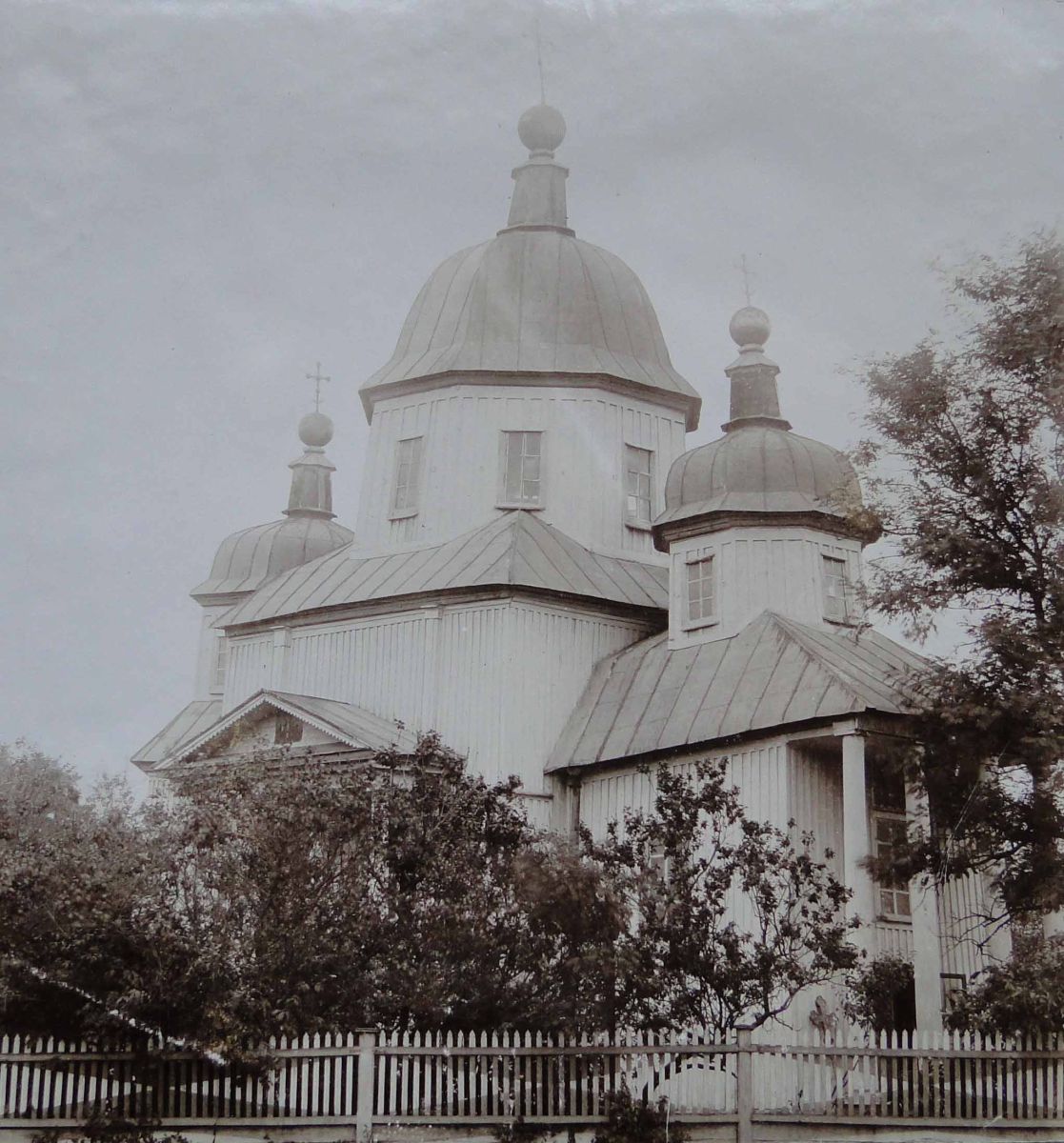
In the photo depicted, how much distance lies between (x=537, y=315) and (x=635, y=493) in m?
3.68

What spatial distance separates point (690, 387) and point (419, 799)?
13.6m

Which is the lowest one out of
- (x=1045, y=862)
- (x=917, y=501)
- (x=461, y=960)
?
(x=461, y=960)

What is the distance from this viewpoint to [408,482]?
2870 centimetres

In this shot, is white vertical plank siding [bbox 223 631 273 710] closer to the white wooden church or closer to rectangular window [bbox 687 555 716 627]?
the white wooden church

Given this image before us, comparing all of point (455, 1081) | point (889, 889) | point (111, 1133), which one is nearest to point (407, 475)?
point (889, 889)

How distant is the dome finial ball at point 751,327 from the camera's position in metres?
27.6

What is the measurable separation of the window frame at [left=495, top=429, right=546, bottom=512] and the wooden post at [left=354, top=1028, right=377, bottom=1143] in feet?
43.4

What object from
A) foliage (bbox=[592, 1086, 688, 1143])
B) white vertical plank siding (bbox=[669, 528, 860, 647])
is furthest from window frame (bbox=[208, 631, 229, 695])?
foliage (bbox=[592, 1086, 688, 1143])

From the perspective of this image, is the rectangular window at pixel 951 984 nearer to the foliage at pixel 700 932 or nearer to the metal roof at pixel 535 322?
the foliage at pixel 700 932

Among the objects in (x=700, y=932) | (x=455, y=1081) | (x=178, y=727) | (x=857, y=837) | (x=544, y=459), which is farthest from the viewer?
(x=178, y=727)

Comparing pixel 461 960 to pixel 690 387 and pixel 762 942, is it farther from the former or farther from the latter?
pixel 690 387

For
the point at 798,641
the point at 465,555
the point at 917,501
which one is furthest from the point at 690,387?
the point at 917,501

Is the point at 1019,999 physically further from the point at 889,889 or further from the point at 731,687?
the point at 731,687

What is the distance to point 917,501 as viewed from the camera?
1967 cm
